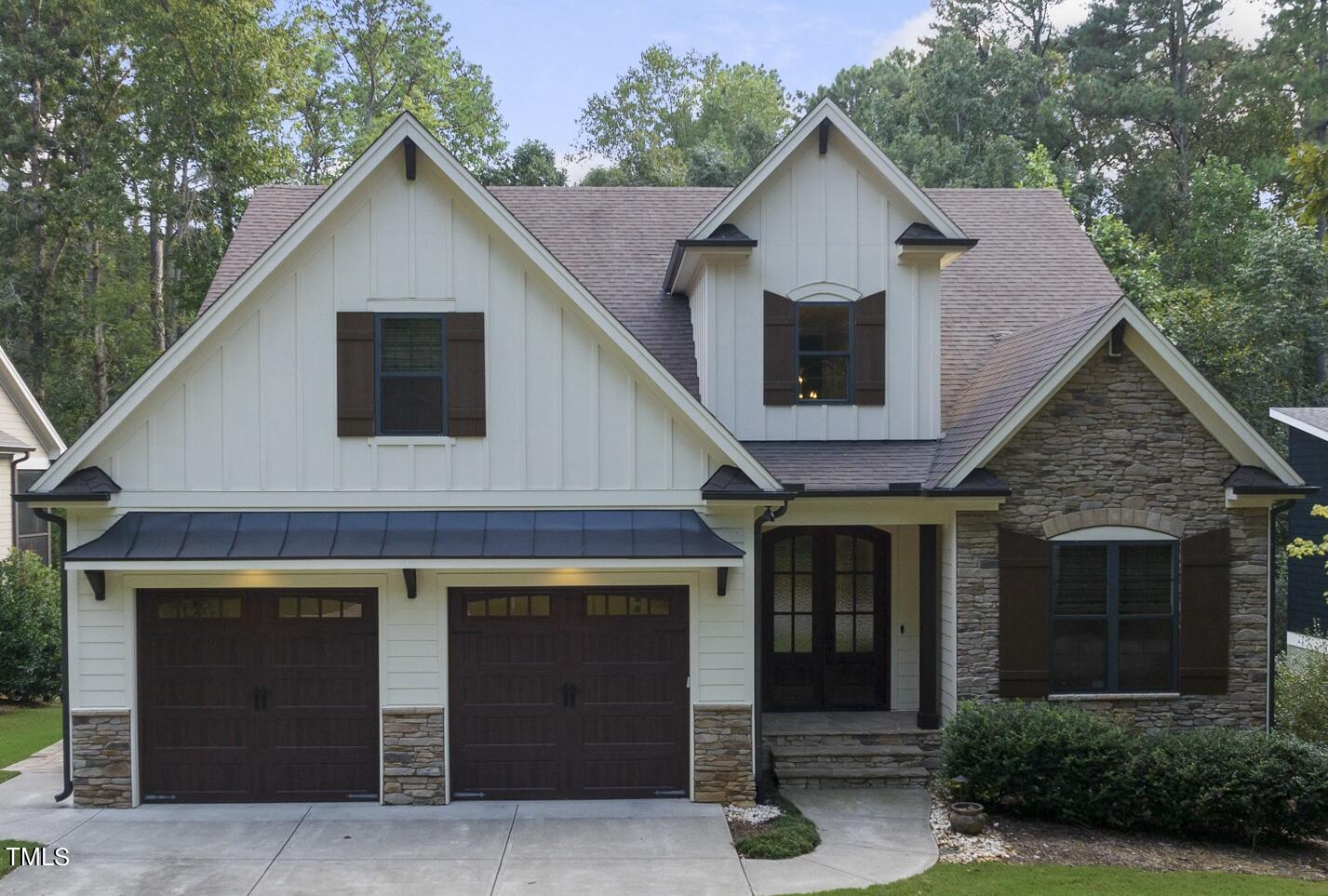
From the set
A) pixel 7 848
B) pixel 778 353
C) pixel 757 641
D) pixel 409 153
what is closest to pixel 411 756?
pixel 7 848

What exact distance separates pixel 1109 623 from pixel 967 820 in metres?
2.99

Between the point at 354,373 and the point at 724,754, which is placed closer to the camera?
the point at 354,373

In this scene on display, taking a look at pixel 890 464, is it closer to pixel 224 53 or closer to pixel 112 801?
pixel 112 801

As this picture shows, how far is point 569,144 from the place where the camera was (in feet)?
143

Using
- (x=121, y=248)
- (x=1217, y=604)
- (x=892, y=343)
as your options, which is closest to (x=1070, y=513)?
(x=1217, y=604)

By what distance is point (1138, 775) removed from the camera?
30.7 feet

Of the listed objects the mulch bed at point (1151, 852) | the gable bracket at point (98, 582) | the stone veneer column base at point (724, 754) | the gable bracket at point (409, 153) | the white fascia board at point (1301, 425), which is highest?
the gable bracket at point (409, 153)

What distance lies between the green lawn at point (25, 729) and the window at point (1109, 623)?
12.2 meters

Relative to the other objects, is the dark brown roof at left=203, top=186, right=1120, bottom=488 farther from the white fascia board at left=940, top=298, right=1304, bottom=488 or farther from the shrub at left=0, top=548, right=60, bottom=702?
the shrub at left=0, top=548, right=60, bottom=702

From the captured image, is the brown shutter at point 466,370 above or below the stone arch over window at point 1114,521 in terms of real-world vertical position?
above

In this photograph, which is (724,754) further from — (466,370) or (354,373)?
(354,373)

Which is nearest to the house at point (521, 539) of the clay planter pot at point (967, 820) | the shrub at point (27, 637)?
the clay planter pot at point (967, 820)

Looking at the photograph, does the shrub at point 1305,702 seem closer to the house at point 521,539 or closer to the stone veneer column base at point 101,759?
the house at point 521,539

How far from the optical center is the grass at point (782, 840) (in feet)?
29.2
